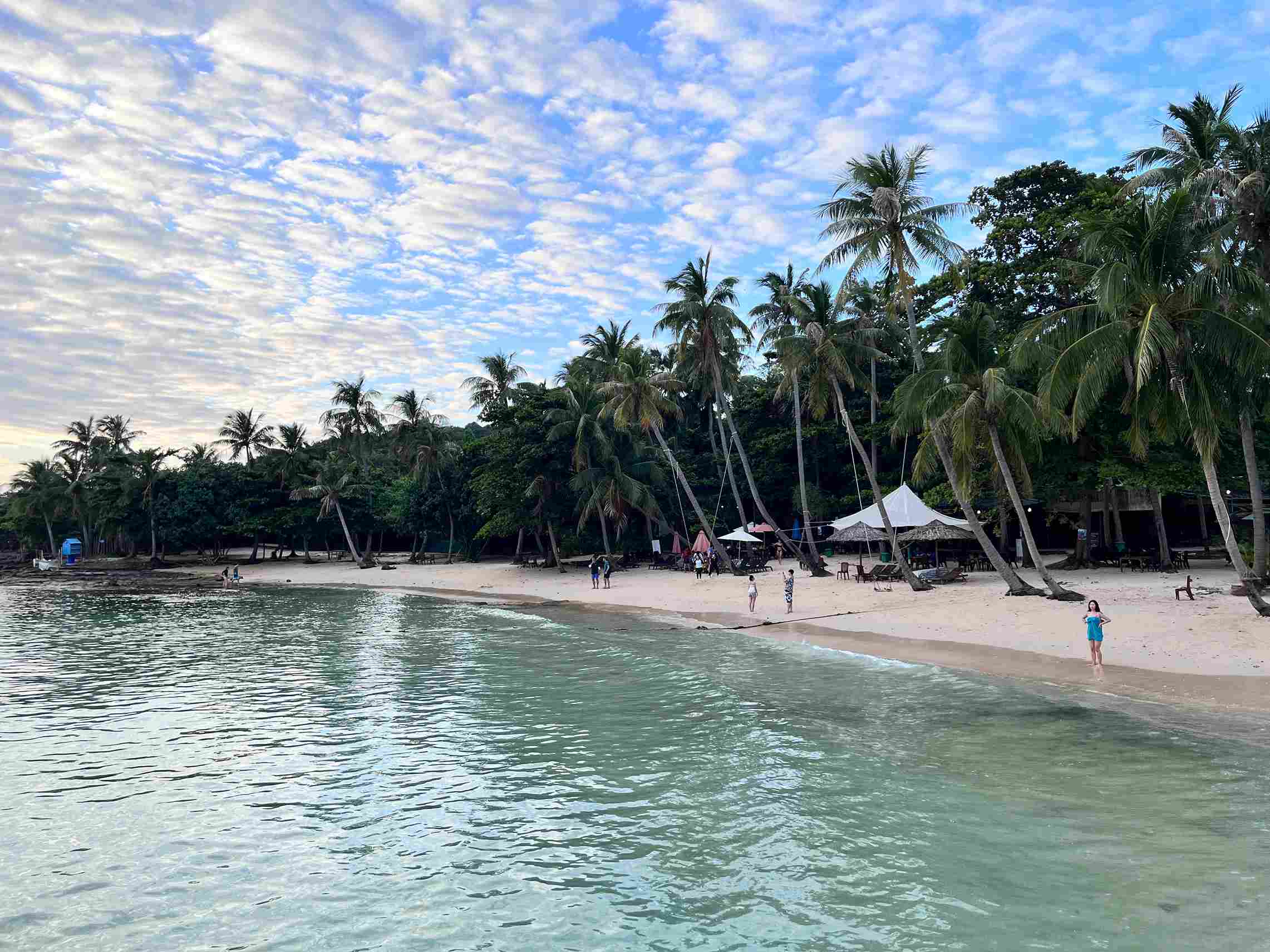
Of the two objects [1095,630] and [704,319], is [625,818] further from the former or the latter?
[704,319]

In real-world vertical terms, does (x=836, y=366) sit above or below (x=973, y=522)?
above

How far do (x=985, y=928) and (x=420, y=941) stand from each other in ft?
14.8

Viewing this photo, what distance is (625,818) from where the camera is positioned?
29.2 feet

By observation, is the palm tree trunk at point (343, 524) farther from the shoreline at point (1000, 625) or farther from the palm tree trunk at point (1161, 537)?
the palm tree trunk at point (1161, 537)

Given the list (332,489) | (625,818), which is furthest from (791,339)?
(332,489)

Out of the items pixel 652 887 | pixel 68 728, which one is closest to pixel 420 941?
pixel 652 887

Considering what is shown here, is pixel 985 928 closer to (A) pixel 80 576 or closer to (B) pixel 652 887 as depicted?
(B) pixel 652 887

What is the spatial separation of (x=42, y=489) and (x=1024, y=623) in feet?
306

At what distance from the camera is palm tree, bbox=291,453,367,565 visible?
193ft

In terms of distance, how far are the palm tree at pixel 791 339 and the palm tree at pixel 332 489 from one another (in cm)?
3394

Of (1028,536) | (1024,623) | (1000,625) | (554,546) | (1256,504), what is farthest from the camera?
(554,546)

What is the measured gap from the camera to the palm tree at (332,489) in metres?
58.9

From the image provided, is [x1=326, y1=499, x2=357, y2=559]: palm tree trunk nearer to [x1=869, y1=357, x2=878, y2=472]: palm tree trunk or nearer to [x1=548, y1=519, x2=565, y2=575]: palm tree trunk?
[x1=548, y1=519, x2=565, y2=575]: palm tree trunk

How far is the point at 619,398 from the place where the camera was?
4062 centimetres
